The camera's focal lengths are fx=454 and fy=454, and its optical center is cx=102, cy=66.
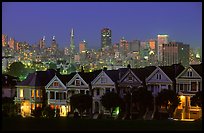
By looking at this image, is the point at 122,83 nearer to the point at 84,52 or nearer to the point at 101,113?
the point at 101,113

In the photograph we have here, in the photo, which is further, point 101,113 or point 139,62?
point 139,62

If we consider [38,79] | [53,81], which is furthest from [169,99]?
[38,79]

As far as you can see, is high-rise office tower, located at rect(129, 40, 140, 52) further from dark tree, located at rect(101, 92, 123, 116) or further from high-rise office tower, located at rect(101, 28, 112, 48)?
dark tree, located at rect(101, 92, 123, 116)

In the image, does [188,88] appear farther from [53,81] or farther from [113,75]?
[53,81]

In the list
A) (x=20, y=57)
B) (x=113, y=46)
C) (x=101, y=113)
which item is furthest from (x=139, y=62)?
(x=20, y=57)

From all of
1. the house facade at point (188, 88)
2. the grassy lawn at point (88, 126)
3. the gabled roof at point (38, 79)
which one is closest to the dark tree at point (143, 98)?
the house facade at point (188, 88)
